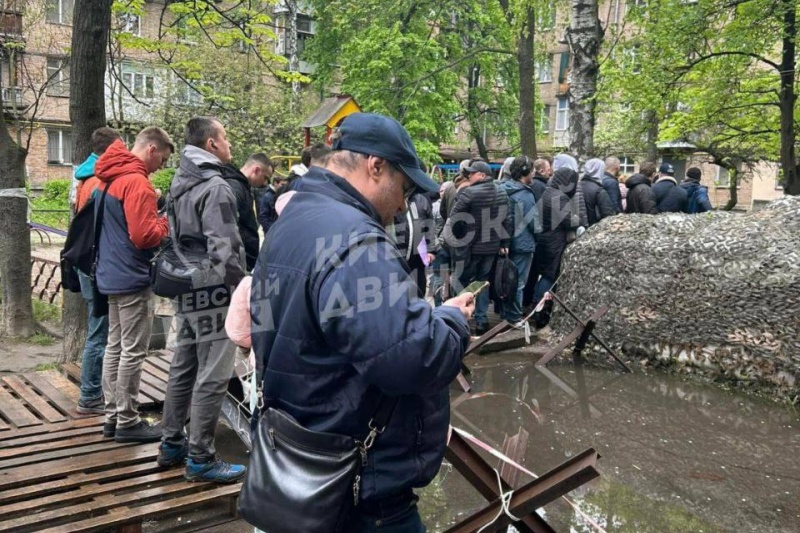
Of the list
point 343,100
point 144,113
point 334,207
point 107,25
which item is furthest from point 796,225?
point 144,113

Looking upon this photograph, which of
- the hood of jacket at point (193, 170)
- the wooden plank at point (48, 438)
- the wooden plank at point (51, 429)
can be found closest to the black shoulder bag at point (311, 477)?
the hood of jacket at point (193, 170)

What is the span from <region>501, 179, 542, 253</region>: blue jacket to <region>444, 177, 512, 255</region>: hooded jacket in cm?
42

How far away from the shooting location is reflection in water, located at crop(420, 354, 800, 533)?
160 inches

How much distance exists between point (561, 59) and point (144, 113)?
999 inches

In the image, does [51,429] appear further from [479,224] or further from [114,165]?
[479,224]

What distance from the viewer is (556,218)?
848 cm

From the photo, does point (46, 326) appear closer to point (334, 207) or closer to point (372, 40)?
point (334, 207)

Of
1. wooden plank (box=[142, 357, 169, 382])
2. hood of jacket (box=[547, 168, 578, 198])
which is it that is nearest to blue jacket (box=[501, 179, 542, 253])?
hood of jacket (box=[547, 168, 578, 198])

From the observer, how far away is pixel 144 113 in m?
27.2

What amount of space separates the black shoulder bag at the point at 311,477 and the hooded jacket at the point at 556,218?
676 cm

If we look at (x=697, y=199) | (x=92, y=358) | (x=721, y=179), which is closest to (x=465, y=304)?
(x=92, y=358)

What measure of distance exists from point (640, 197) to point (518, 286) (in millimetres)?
2284

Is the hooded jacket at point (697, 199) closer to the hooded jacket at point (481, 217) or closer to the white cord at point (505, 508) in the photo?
the hooded jacket at point (481, 217)

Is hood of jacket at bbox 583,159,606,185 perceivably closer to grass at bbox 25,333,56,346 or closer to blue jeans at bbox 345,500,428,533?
grass at bbox 25,333,56,346
